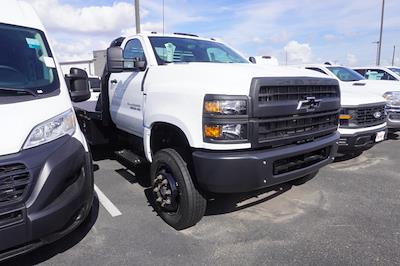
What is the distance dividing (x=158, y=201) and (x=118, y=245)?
64 centimetres

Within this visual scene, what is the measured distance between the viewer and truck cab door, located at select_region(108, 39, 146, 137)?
4371 mm

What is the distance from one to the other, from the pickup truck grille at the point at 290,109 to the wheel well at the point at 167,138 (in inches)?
30.2

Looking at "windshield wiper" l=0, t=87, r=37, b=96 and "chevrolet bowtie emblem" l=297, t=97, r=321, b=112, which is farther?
"chevrolet bowtie emblem" l=297, t=97, r=321, b=112

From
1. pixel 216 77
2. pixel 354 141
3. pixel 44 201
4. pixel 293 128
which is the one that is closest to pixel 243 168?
pixel 293 128

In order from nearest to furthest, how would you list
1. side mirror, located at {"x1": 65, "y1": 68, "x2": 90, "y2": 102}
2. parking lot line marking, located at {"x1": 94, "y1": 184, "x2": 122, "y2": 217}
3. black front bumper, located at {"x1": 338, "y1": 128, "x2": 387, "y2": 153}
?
side mirror, located at {"x1": 65, "y1": 68, "x2": 90, "y2": 102}, parking lot line marking, located at {"x1": 94, "y1": 184, "x2": 122, "y2": 217}, black front bumper, located at {"x1": 338, "y1": 128, "x2": 387, "y2": 153}

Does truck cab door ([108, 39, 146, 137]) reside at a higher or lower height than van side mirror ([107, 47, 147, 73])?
lower

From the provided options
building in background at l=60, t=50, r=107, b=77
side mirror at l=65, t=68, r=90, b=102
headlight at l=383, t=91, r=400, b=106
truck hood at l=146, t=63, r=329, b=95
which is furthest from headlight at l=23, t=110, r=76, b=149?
building in background at l=60, t=50, r=107, b=77

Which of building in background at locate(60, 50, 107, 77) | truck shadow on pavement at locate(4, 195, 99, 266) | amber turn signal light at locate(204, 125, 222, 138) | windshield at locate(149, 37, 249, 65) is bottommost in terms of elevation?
truck shadow on pavement at locate(4, 195, 99, 266)

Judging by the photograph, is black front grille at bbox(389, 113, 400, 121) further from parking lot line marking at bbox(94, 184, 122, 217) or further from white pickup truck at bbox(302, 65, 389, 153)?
parking lot line marking at bbox(94, 184, 122, 217)

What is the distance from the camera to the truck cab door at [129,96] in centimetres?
437

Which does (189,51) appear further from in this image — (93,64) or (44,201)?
(93,64)

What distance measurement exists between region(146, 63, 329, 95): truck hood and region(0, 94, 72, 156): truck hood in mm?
1227

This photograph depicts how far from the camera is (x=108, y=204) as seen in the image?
433 cm

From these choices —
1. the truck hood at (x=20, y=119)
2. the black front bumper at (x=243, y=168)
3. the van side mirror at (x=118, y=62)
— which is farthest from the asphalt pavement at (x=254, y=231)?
the van side mirror at (x=118, y=62)
